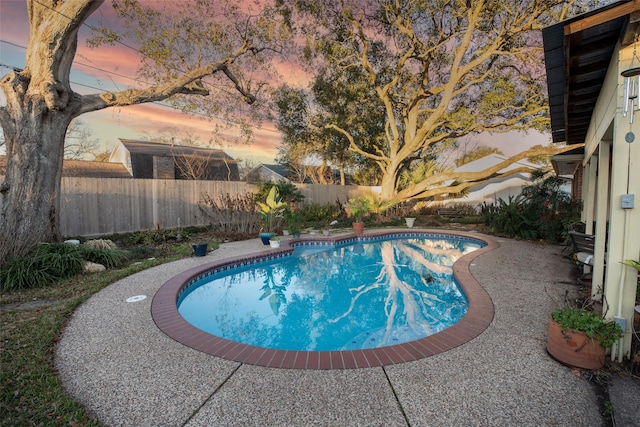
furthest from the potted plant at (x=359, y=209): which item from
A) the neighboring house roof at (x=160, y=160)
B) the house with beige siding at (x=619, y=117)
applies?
the neighboring house roof at (x=160, y=160)

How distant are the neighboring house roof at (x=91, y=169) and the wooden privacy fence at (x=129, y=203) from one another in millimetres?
11866

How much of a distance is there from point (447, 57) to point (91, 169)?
22.8m

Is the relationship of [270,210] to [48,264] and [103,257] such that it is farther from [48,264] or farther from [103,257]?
[48,264]

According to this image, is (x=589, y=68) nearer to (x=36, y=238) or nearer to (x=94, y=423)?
(x=94, y=423)

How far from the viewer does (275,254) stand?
8.22 m

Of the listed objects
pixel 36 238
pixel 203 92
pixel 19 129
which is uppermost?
pixel 203 92

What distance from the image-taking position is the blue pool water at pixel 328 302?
4176 millimetres

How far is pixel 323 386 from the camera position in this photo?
244 cm

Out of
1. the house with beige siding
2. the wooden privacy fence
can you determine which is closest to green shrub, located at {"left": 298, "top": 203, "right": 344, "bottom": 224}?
the wooden privacy fence

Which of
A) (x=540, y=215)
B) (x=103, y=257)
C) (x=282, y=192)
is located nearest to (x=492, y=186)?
(x=540, y=215)


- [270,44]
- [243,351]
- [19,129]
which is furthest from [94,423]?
[270,44]

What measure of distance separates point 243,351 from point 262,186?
9954mm

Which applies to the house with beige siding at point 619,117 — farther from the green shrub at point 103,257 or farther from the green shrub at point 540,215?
the green shrub at point 103,257

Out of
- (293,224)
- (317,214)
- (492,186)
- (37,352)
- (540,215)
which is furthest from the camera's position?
(492,186)
